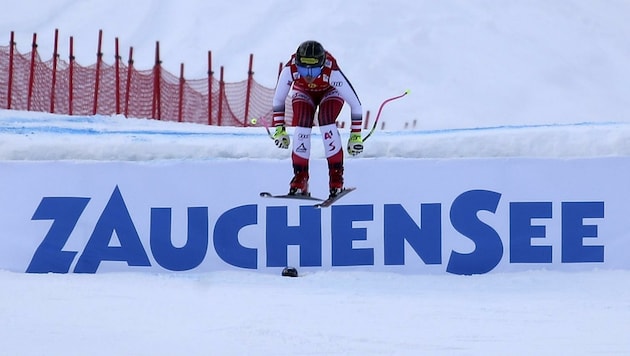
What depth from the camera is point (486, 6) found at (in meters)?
43.7

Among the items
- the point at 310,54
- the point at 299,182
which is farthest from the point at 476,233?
the point at 310,54

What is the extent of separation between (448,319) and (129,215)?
10.9 feet

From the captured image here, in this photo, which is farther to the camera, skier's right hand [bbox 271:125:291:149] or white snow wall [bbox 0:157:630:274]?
white snow wall [bbox 0:157:630:274]

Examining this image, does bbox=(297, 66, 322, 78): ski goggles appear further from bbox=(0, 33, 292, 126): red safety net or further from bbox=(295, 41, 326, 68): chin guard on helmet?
bbox=(0, 33, 292, 126): red safety net

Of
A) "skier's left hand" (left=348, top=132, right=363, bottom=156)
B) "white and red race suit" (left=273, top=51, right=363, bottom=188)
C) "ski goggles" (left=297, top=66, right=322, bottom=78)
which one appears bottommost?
"skier's left hand" (left=348, top=132, right=363, bottom=156)

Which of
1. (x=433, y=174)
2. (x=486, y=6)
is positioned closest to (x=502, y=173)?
(x=433, y=174)

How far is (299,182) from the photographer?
9.70m

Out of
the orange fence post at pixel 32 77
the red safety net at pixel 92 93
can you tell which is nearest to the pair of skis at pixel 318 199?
the red safety net at pixel 92 93

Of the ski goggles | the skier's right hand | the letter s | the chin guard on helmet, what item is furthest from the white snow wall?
the chin guard on helmet

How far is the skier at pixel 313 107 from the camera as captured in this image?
365 inches

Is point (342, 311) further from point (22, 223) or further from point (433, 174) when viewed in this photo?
point (22, 223)

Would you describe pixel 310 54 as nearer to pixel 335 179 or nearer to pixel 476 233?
pixel 335 179

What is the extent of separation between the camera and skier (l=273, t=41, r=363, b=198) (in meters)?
9.27

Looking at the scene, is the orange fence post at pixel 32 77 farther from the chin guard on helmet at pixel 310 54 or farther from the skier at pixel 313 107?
the chin guard on helmet at pixel 310 54
